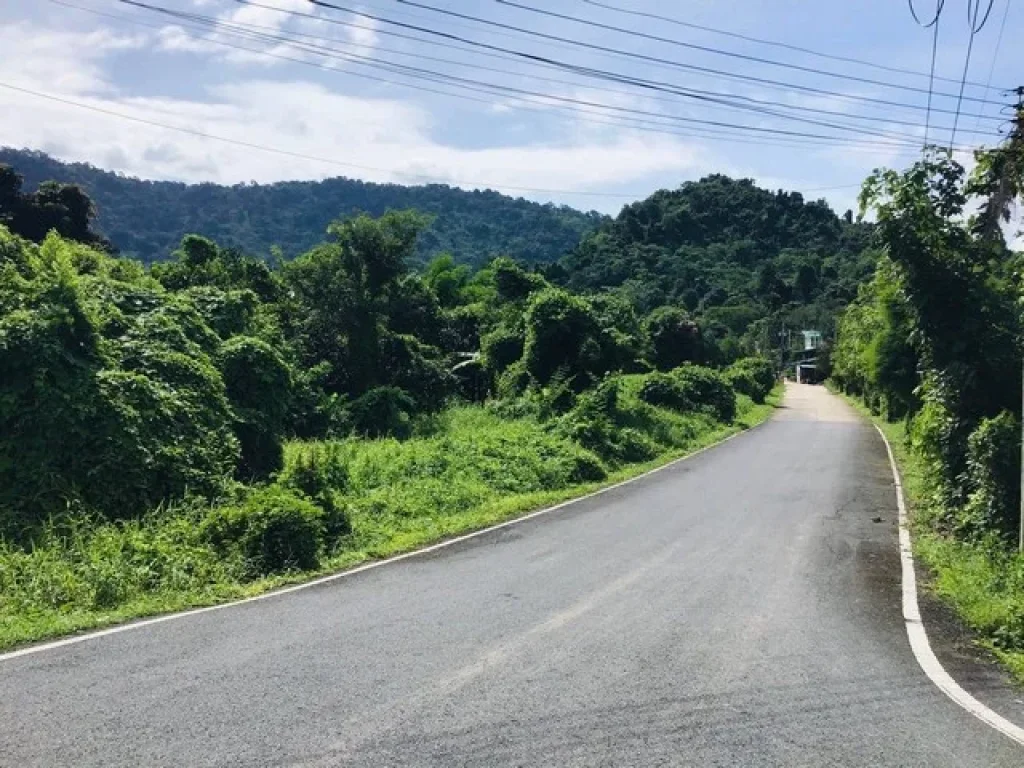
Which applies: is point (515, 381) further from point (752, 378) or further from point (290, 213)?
point (290, 213)

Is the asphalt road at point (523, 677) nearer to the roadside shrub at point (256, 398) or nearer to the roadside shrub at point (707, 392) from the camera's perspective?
the roadside shrub at point (256, 398)

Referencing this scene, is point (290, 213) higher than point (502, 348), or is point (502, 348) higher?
point (290, 213)

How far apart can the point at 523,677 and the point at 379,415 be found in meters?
23.8

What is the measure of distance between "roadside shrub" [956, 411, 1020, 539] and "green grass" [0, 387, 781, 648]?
7376 millimetres

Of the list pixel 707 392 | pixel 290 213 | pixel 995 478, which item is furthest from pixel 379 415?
pixel 290 213

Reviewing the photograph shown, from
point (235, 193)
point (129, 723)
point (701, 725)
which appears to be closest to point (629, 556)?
point (701, 725)

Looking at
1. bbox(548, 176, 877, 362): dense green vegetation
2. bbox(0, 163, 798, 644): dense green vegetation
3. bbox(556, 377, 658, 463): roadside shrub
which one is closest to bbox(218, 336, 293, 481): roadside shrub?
bbox(0, 163, 798, 644): dense green vegetation

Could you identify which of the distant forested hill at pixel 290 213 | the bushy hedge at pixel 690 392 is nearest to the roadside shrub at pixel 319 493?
the bushy hedge at pixel 690 392

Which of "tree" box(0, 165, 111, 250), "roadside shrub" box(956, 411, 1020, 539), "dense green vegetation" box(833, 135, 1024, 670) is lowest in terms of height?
"roadside shrub" box(956, 411, 1020, 539)

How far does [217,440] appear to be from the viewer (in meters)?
13.4

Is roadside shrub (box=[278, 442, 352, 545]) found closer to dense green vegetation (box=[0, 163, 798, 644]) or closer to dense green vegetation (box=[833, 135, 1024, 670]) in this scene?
dense green vegetation (box=[0, 163, 798, 644])

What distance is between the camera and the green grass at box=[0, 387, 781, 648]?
318 inches

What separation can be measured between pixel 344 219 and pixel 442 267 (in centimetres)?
2704

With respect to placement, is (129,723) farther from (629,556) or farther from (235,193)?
(235,193)
